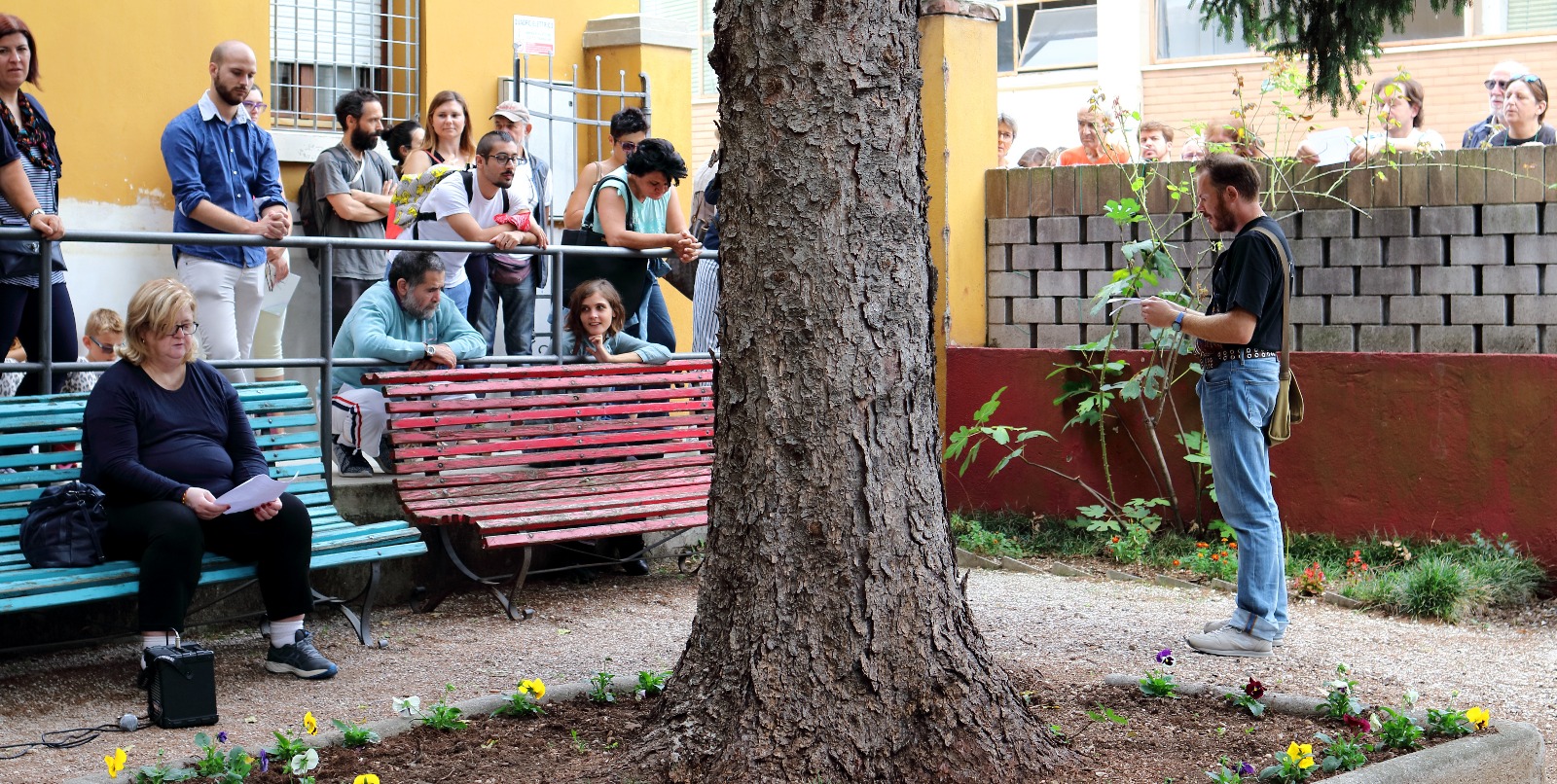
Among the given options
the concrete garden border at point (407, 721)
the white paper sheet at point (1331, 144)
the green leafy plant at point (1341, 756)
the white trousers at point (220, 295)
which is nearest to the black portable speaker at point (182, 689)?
the concrete garden border at point (407, 721)

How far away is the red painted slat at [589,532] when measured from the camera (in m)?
6.15

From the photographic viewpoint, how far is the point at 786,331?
3.83 m

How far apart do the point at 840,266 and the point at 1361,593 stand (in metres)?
4.05

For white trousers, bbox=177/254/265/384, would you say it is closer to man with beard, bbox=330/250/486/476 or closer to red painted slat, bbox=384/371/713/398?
man with beard, bbox=330/250/486/476

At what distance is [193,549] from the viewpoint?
17.1ft

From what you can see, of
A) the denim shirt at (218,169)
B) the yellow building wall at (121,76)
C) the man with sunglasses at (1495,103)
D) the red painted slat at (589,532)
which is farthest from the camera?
the yellow building wall at (121,76)

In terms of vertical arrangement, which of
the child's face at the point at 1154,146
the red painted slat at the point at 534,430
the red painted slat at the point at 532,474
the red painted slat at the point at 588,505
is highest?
the child's face at the point at 1154,146

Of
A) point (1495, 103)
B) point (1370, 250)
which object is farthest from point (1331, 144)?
point (1495, 103)

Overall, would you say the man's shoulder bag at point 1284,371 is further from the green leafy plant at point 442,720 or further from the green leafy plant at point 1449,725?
the green leafy plant at point 442,720

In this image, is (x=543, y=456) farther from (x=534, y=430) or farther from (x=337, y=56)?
(x=337, y=56)

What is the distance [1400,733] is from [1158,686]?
0.80m

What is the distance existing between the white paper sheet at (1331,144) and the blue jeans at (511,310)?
424 centimetres

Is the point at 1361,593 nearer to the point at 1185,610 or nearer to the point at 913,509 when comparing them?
the point at 1185,610

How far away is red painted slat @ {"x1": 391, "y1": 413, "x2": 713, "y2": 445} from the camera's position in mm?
6543
